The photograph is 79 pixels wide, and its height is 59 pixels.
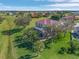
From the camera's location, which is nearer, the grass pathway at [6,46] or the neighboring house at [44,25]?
the grass pathway at [6,46]

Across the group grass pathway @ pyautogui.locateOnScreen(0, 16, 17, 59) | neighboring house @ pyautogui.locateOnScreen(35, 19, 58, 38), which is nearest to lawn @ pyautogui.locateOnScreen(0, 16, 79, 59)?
grass pathway @ pyautogui.locateOnScreen(0, 16, 17, 59)

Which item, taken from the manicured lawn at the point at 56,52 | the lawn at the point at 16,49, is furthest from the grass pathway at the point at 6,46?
the manicured lawn at the point at 56,52

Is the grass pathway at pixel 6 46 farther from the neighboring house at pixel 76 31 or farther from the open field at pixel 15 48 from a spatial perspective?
A: the neighboring house at pixel 76 31

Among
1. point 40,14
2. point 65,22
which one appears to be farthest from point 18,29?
A: point 65,22

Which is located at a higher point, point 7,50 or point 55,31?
point 55,31

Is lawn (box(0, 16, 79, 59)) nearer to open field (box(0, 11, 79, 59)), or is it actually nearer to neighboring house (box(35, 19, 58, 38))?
open field (box(0, 11, 79, 59))

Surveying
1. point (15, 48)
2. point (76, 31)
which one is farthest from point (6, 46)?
point (76, 31)

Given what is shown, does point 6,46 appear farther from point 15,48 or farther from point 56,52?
point 56,52

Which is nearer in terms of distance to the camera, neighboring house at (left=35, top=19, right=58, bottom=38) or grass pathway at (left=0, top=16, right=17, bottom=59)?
grass pathway at (left=0, top=16, right=17, bottom=59)

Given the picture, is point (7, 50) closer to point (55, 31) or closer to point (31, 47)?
point (31, 47)
